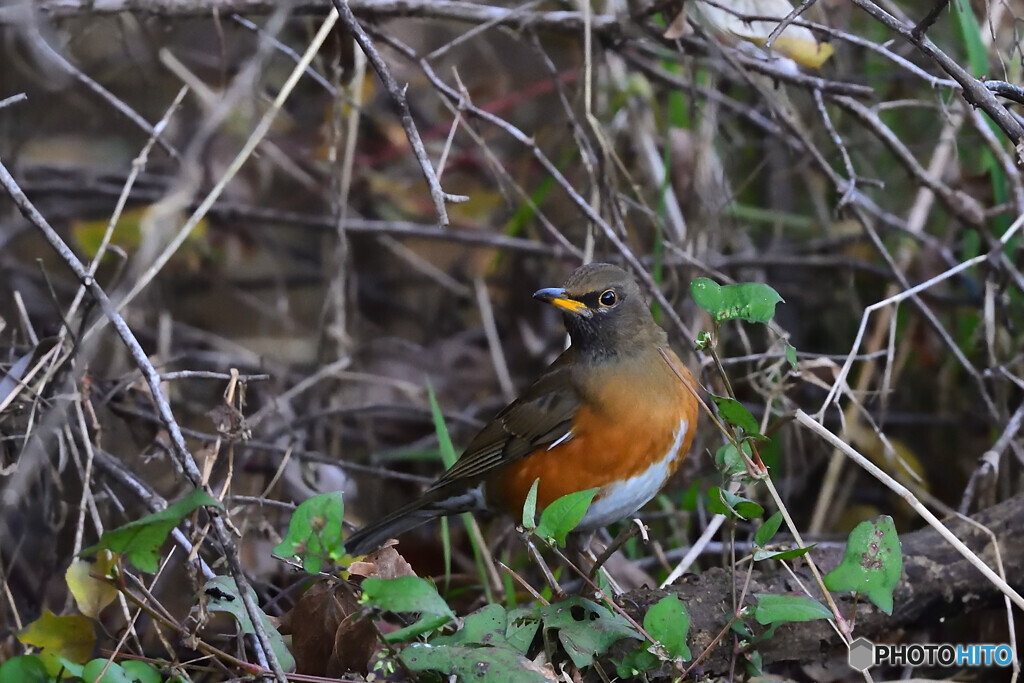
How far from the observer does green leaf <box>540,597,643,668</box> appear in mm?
2463

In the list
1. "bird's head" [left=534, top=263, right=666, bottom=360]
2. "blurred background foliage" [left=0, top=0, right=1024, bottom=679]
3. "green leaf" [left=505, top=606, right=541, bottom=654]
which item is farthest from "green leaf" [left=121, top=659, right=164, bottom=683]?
"bird's head" [left=534, top=263, right=666, bottom=360]

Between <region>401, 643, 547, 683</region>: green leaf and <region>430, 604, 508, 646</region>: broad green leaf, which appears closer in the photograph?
<region>401, 643, 547, 683</region>: green leaf

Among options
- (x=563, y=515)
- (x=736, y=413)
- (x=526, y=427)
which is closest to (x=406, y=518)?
(x=526, y=427)

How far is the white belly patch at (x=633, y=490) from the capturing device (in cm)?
332

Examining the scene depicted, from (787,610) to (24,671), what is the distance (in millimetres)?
1708

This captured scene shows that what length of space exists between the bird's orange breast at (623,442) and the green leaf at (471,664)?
3.59ft

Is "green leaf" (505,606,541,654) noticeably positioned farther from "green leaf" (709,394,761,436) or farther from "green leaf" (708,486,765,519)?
"green leaf" (709,394,761,436)

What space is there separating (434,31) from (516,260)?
1.84m

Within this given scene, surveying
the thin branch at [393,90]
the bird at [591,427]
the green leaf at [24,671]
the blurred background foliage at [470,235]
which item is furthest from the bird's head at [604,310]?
the green leaf at [24,671]

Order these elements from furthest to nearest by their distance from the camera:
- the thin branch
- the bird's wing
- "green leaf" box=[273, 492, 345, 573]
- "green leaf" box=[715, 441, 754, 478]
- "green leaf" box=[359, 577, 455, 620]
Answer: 1. the bird's wing
2. the thin branch
3. "green leaf" box=[715, 441, 754, 478]
4. "green leaf" box=[273, 492, 345, 573]
5. "green leaf" box=[359, 577, 455, 620]

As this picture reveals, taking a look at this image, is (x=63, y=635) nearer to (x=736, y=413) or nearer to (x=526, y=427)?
(x=526, y=427)

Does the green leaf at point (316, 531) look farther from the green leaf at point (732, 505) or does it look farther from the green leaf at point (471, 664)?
the green leaf at point (732, 505)

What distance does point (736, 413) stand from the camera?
2328 millimetres

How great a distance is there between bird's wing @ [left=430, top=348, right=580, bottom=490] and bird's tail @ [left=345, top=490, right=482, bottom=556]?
0.29 feet
